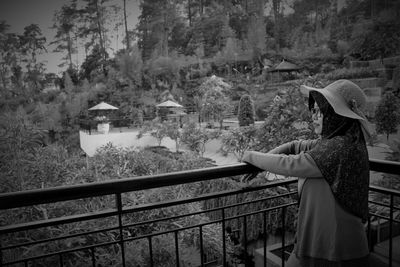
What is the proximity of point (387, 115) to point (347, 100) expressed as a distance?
24.0 ft

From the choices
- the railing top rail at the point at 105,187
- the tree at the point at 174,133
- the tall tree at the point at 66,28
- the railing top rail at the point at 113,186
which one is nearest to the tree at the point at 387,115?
the tree at the point at 174,133

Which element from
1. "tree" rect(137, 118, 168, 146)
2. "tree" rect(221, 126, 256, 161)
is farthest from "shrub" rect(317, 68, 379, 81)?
"tree" rect(137, 118, 168, 146)

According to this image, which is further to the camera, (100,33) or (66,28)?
(100,33)

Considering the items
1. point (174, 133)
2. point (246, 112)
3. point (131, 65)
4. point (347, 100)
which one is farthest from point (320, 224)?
point (131, 65)

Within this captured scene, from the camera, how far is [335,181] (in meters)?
0.81

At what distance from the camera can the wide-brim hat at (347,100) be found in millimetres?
799

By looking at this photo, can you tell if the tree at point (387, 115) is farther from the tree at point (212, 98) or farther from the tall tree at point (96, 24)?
the tall tree at point (96, 24)

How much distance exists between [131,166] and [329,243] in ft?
14.1

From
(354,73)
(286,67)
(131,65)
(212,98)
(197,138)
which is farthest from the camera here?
(131,65)

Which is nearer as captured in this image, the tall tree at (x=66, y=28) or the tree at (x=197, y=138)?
the tree at (x=197, y=138)

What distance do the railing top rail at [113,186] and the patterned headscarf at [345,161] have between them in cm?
23

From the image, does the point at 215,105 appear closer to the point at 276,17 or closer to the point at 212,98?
the point at 212,98

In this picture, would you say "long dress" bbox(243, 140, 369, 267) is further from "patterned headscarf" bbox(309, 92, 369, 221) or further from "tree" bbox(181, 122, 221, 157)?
"tree" bbox(181, 122, 221, 157)

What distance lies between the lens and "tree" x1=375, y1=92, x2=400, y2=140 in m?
6.86
